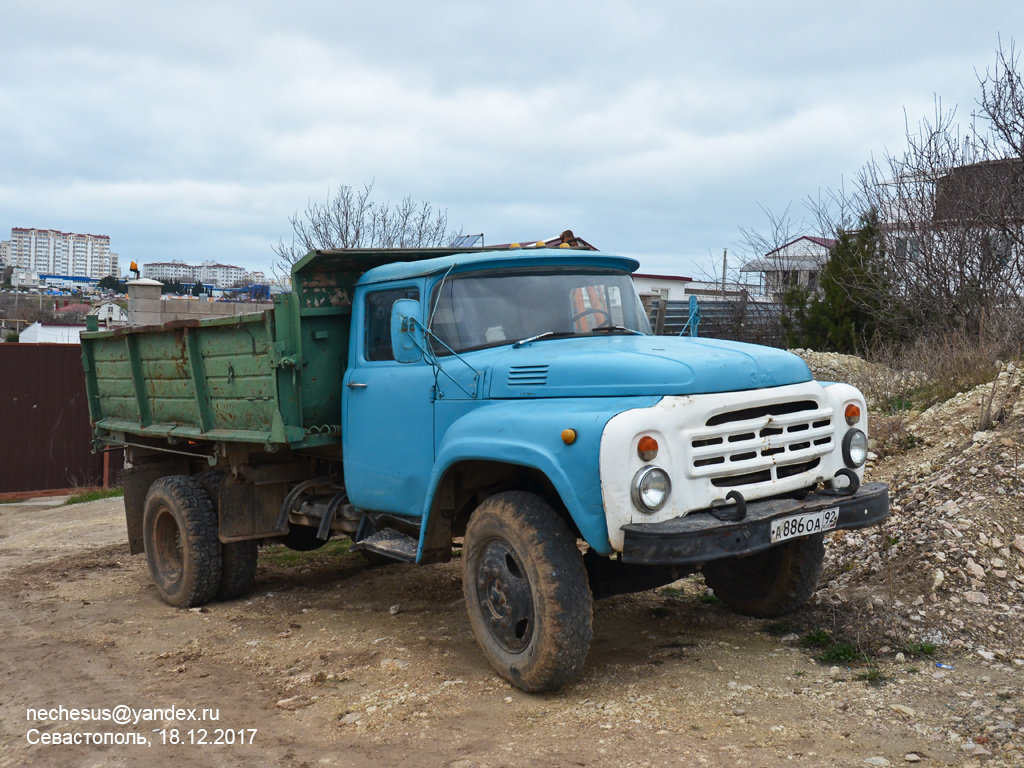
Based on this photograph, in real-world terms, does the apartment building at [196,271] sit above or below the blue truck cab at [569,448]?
above

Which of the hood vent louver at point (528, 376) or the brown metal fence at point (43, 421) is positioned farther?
the brown metal fence at point (43, 421)

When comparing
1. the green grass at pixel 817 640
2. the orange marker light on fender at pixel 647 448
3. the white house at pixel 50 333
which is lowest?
the green grass at pixel 817 640

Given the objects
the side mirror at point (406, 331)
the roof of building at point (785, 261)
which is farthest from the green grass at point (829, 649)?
the roof of building at point (785, 261)

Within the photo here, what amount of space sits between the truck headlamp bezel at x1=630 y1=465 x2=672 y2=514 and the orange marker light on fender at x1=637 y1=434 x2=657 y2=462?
1.6 inches

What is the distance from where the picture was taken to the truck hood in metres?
3.93

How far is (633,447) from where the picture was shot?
364 cm

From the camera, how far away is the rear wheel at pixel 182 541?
615 cm

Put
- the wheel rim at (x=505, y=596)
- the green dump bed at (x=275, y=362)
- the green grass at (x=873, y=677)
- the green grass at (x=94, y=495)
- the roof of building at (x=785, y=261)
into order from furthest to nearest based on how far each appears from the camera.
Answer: the roof of building at (x=785, y=261) < the green grass at (x=94, y=495) < the green dump bed at (x=275, y=362) < the wheel rim at (x=505, y=596) < the green grass at (x=873, y=677)

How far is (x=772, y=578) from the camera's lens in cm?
493

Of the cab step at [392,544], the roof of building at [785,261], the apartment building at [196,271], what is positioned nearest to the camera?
the cab step at [392,544]

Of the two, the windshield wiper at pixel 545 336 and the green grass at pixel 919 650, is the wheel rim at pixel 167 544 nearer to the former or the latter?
the windshield wiper at pixel 545 336

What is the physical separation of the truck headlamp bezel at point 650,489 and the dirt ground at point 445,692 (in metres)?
0.91

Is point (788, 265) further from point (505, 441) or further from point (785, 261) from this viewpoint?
point (505, 441)

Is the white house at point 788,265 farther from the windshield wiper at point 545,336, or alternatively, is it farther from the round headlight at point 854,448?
the windshield wiper at point 545,336
